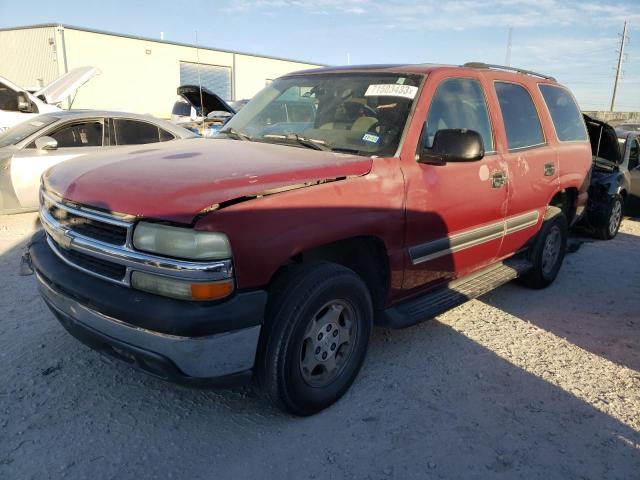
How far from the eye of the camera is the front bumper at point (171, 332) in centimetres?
225

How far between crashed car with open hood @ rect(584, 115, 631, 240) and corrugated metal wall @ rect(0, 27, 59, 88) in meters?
25.2

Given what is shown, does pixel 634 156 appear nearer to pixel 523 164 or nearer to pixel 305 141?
pixel 523 164

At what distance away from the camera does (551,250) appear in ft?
16.8

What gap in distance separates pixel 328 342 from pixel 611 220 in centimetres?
599

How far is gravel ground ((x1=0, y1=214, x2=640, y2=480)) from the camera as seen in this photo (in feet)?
8.16

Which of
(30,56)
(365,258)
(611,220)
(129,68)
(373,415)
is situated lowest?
(373,415)

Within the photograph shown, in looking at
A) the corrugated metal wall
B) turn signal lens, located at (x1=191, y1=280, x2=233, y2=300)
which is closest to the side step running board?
turn signal lens, located at (x1=191, y1=280, x2=233, y2=300)

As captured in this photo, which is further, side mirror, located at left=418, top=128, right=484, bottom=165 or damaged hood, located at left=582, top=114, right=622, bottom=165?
damaged hood, located at left=582, top=114, right=622, bottom=165

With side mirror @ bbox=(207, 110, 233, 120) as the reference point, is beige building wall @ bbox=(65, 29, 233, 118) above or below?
above

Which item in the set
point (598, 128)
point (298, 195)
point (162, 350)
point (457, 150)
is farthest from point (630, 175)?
point (162, 350)

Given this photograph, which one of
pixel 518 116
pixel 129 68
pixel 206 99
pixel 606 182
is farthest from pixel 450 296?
pixel 129 68

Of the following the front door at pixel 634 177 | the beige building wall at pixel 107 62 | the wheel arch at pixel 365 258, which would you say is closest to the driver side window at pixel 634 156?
the front door at pixel 634 177

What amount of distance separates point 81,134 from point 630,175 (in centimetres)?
805

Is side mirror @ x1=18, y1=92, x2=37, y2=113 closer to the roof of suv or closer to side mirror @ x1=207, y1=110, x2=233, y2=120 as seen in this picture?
side mirror @ x1=207, y1=110, x2=233, y2=120
